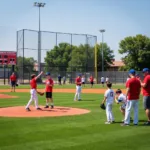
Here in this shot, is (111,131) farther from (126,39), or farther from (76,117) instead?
(126,39)

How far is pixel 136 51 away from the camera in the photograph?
250 feet

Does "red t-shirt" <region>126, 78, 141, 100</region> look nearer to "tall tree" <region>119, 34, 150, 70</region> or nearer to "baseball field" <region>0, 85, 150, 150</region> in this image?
"baseball field" <region>0, 85, 150, 150</region>

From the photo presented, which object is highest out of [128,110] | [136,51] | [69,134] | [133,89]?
[136,51]

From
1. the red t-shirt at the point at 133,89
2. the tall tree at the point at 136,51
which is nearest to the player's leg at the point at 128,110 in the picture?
the red t-shirt at the point at 133,89

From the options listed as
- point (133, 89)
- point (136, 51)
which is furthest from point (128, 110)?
point (136, 51)

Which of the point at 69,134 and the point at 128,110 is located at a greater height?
the point at 128,110

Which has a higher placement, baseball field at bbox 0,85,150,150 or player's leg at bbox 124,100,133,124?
player's leg at bbox 124,100,133,124

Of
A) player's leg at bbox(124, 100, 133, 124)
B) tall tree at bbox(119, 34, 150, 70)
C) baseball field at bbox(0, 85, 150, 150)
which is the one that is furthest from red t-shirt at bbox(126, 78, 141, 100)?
tall tree at bbox(119, 34, 150, 70)

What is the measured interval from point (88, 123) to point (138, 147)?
146 inches

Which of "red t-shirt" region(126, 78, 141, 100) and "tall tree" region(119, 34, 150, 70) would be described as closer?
"red t-shirt" region(126, 78, 141, 100)

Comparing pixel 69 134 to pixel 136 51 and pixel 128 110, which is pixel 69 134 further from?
pixel 136 51

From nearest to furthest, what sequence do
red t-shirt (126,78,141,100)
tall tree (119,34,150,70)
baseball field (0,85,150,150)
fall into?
1. baseball field (0,85,150,150)
2. red t-shirt (126,78,141,100)
3. tall tree (119,34,150,70)

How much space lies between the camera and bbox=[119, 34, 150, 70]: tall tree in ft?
243

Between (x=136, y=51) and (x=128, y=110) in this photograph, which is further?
(x=136, y=51)
